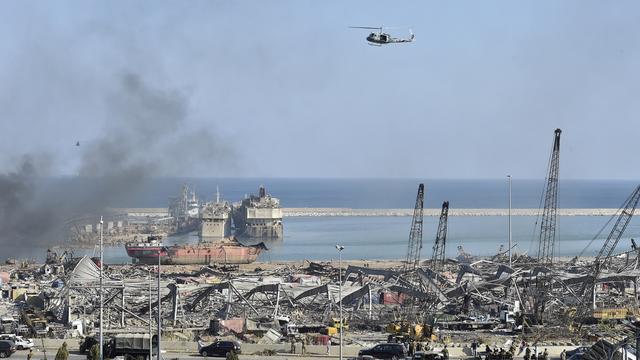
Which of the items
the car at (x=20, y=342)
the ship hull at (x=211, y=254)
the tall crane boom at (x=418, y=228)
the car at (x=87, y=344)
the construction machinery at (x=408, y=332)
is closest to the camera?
the car at (x=87, y=344)

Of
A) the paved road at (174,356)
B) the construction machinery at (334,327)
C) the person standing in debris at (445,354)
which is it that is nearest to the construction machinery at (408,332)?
the construction machinery at (334,327)

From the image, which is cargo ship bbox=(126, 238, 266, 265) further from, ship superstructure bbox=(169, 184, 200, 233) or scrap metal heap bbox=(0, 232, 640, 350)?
ship superstructure bbox=(169, 184, 200, 233)

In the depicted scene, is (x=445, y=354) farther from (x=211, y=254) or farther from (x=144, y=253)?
(x=211, y=254)

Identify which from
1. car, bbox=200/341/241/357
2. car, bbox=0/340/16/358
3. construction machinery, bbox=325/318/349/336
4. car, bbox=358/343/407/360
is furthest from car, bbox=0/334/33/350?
construction machinery, bbox=325/318/349/336

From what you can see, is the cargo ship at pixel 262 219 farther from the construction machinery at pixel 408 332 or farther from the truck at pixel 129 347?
the truck at pixel 129 347

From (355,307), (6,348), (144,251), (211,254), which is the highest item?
(144,251)

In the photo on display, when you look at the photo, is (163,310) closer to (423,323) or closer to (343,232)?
(423,323)

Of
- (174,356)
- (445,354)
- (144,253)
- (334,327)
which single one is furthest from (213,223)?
(445,354)

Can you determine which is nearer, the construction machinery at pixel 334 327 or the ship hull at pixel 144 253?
the construction machinery at pixel 334 327
